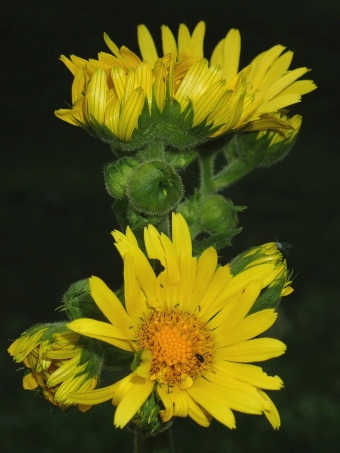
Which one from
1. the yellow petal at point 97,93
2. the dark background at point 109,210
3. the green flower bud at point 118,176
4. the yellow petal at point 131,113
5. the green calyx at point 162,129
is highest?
the yellow petal at point 97,93

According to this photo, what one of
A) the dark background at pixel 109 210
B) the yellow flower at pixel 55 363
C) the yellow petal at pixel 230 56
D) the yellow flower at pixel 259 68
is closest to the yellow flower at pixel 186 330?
the yellow flower at pixel 55 363

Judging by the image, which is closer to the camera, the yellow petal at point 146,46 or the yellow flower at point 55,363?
the yellow flower at point 55,363

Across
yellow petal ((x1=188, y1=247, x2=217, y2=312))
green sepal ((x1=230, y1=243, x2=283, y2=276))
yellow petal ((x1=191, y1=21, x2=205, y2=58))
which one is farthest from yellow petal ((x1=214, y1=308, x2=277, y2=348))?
yellow petal ((x1=191, y1=21, x2=205, y2=58))

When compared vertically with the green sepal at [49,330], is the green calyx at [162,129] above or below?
above

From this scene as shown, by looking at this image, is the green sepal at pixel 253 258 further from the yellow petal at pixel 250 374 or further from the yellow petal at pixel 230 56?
the yellow petal at pixel 230 56

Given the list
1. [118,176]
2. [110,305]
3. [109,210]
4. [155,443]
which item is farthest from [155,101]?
[109,210]

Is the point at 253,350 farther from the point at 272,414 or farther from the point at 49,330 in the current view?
the point at 49,330
